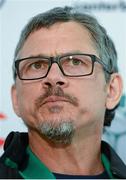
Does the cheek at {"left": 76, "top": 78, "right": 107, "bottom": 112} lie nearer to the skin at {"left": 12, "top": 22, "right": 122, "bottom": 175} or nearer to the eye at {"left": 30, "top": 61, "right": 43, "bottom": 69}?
the skin at {"left": 12, "top": 22, "right": 122, "bottom": 175}

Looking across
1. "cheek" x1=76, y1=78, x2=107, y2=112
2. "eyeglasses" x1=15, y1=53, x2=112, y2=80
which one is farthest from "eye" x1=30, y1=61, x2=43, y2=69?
"cheek" x1=76, y1=78, x2=107, y2=112

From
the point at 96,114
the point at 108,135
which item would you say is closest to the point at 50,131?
the point at 96,114

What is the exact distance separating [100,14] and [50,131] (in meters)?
0.57

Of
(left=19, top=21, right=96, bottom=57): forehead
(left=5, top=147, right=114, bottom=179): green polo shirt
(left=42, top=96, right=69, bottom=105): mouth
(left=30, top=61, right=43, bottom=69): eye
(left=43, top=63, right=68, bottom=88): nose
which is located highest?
(left=19, top=21, right=96, bottom=57): forehead

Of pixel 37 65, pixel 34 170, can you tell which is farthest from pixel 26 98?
pixel 34 170

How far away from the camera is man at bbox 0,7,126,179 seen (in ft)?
3.31

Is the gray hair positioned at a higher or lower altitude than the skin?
higher

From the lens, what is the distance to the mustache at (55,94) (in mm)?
985

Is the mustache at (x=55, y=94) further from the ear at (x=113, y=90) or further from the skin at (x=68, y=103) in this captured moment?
the ear at (x=113, y=90)

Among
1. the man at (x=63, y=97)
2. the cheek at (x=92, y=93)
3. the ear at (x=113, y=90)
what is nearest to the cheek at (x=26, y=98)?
the man at (x=63, y=97)

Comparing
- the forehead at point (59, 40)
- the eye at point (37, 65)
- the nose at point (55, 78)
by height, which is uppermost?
the forehead at point (59, 40)

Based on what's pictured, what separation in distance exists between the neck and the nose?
18 cm

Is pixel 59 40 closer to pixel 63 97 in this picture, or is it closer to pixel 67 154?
pixel 63 97

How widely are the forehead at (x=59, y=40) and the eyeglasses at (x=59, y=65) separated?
18 millimetres
